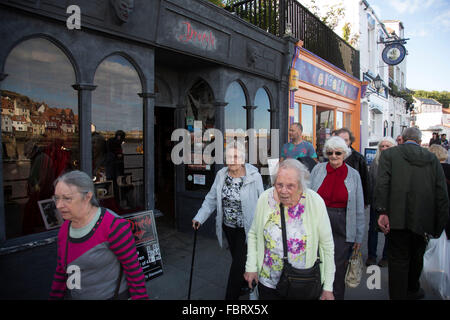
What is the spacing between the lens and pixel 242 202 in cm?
319

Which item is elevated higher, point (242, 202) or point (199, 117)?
point (199, 117)

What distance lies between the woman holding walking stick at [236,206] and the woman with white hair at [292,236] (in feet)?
3.15

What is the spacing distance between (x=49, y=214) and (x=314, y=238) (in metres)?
3.01

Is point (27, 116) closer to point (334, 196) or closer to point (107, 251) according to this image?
point (107, 251)

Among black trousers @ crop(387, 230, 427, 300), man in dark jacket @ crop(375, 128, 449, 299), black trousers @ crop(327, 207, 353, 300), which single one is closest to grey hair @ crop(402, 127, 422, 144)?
man in dark jacket @ crop(375, 128, 449, 299)

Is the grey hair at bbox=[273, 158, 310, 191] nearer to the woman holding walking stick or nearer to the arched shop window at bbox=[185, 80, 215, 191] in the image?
the woman holding walking stick

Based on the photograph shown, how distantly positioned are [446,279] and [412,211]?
117 cm

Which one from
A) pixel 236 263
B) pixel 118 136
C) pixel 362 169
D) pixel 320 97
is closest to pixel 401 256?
pixel 362 169

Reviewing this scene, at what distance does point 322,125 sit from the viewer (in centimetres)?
1110

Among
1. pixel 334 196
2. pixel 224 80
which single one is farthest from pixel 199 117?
pixel 334 196

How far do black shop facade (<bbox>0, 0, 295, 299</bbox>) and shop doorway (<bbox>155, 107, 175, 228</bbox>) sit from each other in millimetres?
48

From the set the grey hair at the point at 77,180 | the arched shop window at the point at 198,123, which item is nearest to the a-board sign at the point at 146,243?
the grey hair at the point at 77,180

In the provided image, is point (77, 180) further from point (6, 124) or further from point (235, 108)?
point (235, 108)

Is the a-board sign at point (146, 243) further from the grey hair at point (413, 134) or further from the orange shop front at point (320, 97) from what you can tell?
the orange shop front at point (320, 97)
